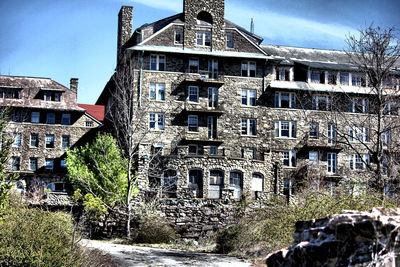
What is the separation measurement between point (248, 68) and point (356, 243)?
43.8 metres

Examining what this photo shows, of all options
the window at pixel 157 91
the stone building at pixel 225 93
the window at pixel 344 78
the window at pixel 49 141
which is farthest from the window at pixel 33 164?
the window at pixel 344 78

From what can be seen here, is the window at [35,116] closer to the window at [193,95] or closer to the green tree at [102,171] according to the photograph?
the green tree at [102,171]

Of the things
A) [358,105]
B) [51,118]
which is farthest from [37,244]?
[51,118]

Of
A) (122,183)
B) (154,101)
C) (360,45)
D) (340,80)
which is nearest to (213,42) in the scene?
(154,101)

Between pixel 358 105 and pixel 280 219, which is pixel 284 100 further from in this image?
pixel 280 219

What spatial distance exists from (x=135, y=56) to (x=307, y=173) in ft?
60.7

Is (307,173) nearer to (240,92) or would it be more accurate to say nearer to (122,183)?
(240,92)

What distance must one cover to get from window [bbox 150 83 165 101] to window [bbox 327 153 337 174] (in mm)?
16636

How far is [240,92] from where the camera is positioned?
51.1 meters

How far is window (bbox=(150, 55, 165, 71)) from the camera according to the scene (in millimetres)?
49750

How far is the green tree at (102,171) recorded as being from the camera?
39344mm

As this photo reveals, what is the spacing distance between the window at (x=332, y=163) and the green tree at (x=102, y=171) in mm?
20483

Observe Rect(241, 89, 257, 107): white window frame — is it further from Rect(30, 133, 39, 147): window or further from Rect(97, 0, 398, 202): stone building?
Rect(30, 133, 39, 147): window

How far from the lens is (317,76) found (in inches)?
2151
